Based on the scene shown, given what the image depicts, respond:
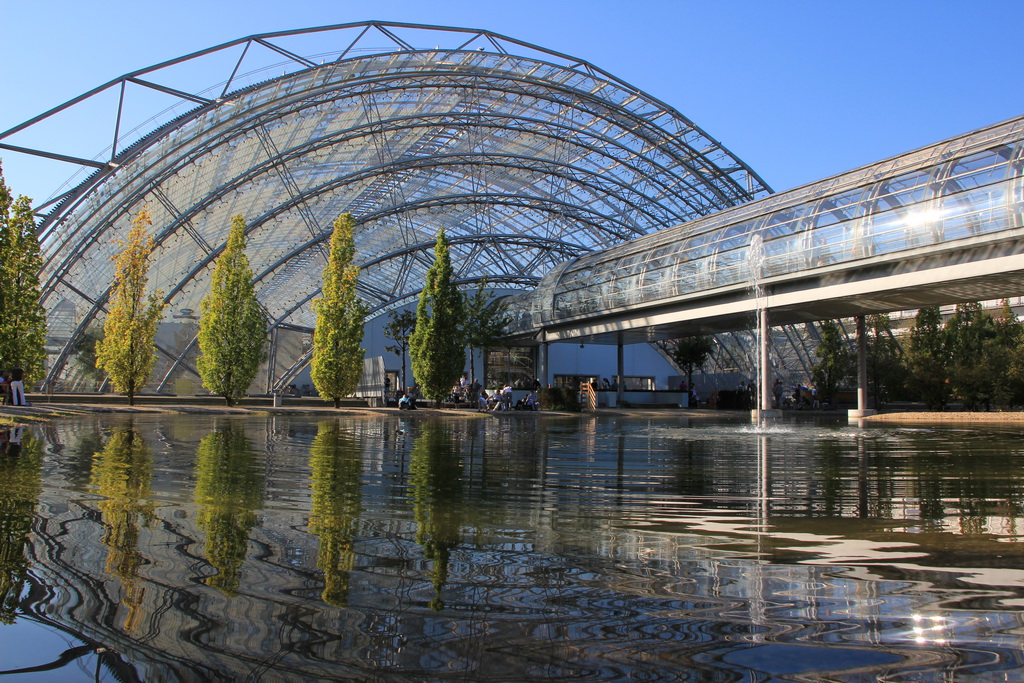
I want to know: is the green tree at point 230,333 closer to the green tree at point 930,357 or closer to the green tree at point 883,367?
the green tree at point 930,357

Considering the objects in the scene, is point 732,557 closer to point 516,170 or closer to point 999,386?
point 999,386

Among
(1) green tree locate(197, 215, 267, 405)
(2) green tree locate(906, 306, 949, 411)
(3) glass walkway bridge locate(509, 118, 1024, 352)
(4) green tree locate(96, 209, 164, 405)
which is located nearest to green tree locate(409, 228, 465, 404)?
(1) green tree locate(197, 215, 267, 405)

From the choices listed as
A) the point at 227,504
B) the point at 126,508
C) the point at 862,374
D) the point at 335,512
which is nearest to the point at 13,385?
the point at 126,508

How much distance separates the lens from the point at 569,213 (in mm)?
51281

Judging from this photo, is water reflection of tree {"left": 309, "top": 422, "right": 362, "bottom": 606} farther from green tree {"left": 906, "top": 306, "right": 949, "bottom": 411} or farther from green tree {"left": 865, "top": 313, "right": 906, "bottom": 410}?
green tree {"left": 865, "top": 313, "right": 906, "bottom": 410}

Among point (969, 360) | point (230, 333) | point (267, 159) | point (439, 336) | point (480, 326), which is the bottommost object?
point (969, 360)

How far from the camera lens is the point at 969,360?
1253 inches

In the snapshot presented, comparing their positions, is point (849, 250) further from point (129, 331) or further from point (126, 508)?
point (129, 331)

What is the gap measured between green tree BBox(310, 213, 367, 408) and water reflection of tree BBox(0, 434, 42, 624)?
22211 mm

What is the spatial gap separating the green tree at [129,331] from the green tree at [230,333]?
2.57m

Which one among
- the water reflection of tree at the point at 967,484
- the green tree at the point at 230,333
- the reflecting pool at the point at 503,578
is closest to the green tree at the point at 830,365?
the green tree at the point at 230,333

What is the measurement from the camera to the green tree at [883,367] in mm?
43500

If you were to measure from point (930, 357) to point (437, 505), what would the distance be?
3481 centimetres

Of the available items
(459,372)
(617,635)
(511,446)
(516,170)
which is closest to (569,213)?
(516,170)
